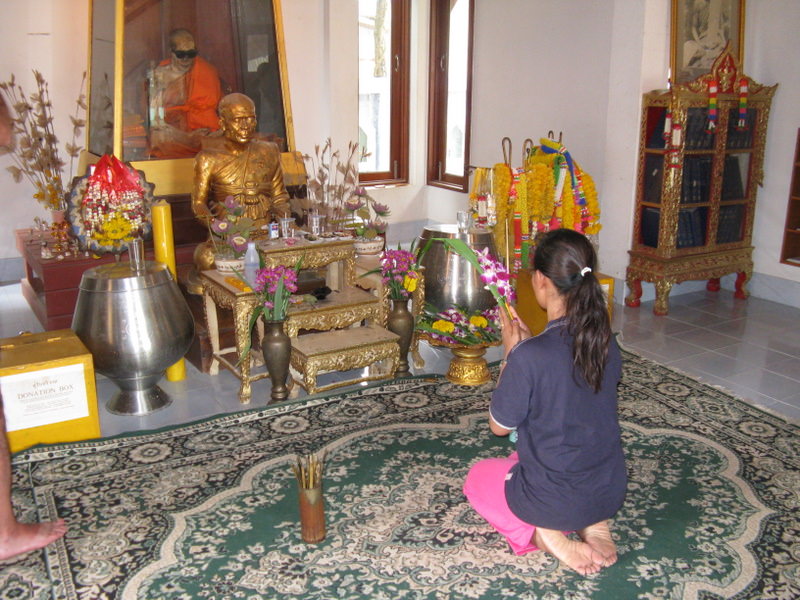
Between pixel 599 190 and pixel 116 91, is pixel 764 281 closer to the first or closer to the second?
pixel 599 190

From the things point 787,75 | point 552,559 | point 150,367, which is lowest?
point 552,559

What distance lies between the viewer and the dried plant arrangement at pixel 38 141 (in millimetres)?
6083

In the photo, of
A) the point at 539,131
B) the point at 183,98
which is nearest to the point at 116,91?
the point at 183,98

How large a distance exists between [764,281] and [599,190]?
5.12 ft

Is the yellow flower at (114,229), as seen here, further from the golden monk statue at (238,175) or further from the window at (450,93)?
the window at (450,93)

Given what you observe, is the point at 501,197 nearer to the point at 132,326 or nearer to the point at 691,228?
the point at 691,228

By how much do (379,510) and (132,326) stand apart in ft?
5.48

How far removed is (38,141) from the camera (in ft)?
20.1

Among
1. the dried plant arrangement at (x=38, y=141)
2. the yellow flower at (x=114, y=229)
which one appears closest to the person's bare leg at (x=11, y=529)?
the yellow flower at (x=114, y=229)

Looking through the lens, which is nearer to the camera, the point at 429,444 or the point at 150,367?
the point at 429,444

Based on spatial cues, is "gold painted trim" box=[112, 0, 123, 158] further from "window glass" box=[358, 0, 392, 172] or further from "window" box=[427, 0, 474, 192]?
"window" box=[427, 0, 474, 192]

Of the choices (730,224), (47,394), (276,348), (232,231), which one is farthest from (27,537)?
(730,224)

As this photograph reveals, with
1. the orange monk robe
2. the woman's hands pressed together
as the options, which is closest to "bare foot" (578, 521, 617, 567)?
the woman's hands pressed together

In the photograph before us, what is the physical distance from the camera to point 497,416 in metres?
2.55
